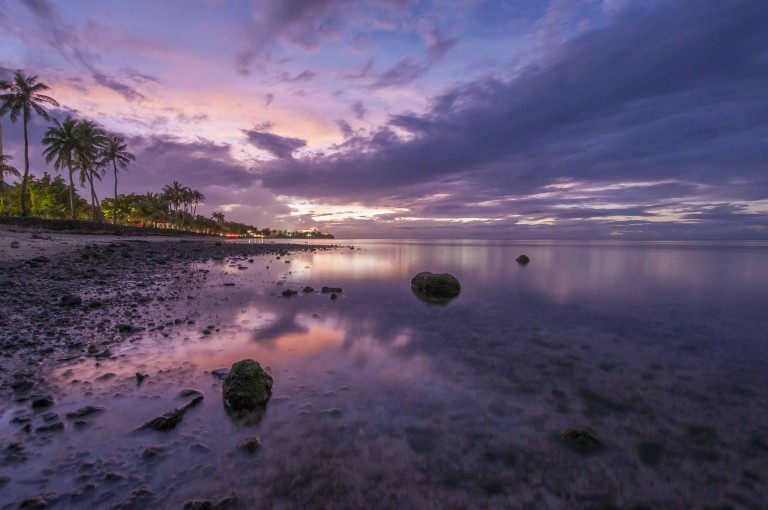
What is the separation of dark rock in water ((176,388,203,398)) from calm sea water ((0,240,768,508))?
0.13 metres

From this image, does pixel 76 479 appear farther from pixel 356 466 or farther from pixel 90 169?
pixel 90 169

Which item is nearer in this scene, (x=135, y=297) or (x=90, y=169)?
(x=135, y=297)

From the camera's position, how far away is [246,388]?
529 cm

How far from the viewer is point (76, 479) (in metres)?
3.51

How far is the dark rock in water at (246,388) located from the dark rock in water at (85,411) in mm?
1672

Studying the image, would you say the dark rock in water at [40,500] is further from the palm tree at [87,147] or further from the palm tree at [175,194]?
the palm tree at [175,194]

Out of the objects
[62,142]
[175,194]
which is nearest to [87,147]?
[62,142]

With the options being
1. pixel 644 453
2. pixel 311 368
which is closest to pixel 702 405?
pixel 644 453

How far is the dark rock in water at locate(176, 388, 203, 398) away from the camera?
214 inches

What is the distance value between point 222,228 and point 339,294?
636 ft

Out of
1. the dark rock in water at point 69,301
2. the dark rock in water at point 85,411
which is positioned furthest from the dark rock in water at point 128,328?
the dark rock in water at point 85,411

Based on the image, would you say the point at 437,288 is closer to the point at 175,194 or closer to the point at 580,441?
the point at 580,441

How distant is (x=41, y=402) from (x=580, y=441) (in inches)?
310

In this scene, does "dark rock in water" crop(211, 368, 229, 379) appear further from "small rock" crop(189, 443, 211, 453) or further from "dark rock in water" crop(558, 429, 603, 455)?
"dark rock in water" crop(558, 429, 603, 455)
